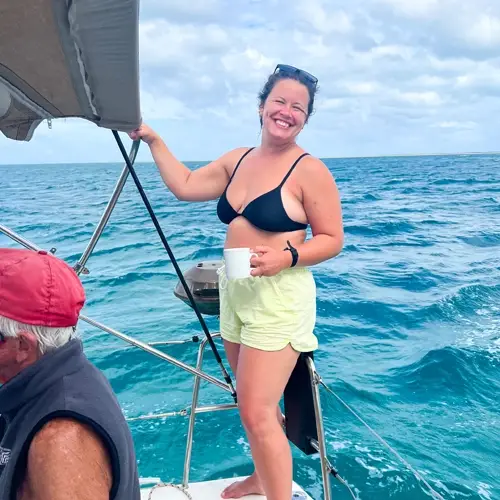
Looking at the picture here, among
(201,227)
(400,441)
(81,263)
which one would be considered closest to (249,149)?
(81,263)

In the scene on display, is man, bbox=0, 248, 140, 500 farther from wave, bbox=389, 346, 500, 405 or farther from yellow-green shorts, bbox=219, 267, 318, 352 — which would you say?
wave, bbox=389, 346, 500, 405

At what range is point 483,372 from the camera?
5273 mm

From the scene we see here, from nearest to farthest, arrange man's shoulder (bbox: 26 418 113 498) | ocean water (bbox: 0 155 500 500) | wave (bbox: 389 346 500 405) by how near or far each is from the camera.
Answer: man's shoulder (bbox: 26 418 113 498)
ocean water (bbox: 0 155 500 500)
wave (bbox: 389 346 500 405)

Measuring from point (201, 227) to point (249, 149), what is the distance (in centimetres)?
1198

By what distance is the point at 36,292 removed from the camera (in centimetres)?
118

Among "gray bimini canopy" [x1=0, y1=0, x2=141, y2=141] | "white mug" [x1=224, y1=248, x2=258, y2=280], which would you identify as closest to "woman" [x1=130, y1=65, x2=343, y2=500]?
"white mug" [x1=224, y1=248, x2=258, y2=280]

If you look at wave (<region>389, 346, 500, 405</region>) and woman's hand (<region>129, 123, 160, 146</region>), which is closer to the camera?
woman's hand (<region>129, 123, 160, 146</region>)

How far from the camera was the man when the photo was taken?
1.04 metres

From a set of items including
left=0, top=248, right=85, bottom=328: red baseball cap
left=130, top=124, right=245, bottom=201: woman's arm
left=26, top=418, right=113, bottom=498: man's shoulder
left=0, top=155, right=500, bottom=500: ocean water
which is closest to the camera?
left=26, top=418, right=113, bottom=498: man's shoulder

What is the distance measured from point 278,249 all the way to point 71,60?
1.07 m

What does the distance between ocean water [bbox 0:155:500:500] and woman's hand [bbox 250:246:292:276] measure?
6.77 ft

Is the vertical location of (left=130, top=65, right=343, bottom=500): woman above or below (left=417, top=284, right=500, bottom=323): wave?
above

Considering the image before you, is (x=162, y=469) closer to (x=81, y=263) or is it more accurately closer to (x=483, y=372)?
(x=81, y=263)

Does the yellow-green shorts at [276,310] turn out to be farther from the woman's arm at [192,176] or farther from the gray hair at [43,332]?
the gray hair at [43,332]
